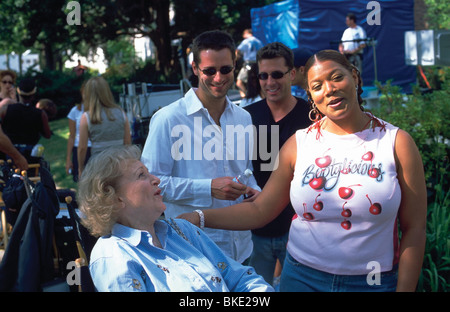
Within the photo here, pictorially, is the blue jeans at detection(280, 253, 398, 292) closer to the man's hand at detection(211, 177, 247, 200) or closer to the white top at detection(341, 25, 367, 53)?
the man's hand at detection(211, 177, 247, 200)

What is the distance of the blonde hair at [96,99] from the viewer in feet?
19.6

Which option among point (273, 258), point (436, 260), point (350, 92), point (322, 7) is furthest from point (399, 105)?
point (322, 7)

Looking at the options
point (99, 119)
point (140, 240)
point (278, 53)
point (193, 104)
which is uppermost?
point (278, 53)

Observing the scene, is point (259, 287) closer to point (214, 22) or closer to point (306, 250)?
point (306, 250)

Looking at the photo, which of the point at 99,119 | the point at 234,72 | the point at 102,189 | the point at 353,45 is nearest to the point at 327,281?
the point at 102,189

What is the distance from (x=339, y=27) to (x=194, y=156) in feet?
44.1

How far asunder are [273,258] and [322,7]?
12909mm

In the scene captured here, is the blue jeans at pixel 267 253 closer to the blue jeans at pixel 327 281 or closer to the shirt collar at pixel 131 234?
the blue jeans at pixel 327 281

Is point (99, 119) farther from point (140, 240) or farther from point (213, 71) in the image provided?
point (140, 240)

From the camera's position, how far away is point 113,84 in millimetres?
23109

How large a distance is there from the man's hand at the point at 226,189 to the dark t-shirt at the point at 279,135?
0.72 metres

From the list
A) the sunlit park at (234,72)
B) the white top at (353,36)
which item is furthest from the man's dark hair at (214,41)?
the white top at (353,36)

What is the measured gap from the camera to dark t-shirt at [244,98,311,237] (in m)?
3.48

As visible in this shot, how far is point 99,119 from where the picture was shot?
19.6 ft
